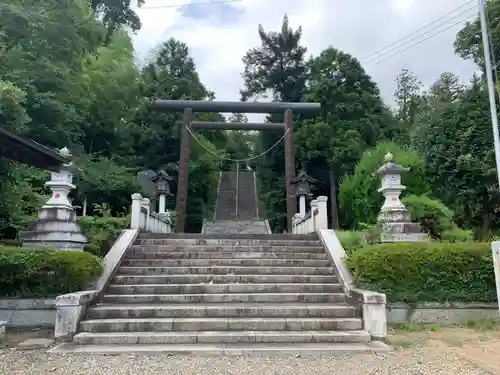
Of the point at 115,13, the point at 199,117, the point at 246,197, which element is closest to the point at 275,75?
the point at 199,117

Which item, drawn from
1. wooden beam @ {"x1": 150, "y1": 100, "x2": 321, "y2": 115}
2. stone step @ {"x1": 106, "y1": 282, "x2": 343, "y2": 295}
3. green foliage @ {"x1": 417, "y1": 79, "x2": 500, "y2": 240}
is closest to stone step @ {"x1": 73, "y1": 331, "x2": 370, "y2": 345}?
stone step @ {"x1": 106, "y1": 282, "x2": 343, "y2": 295}

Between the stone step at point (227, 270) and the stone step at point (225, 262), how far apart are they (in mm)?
200

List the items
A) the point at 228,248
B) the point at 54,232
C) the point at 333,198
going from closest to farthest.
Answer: the point at 54,232 → the point at 228,248 → the point at 333,198

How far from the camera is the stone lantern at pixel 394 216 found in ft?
24.2

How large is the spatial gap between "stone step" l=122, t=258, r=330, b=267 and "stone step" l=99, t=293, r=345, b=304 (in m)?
1.18

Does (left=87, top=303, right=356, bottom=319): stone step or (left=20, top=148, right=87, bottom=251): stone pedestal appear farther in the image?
(left=20, top=148, right=87, bottom=251): stone pedestal

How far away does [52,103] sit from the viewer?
1280cm

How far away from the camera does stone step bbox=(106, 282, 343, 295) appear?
6527 mm

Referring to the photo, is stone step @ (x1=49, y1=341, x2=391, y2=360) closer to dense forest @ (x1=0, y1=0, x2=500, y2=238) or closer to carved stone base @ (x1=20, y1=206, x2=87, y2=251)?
carved stone base @ (x1=20, y1=206, x2=87, y2=251)

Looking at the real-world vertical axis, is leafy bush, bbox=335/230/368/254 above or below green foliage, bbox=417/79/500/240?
below

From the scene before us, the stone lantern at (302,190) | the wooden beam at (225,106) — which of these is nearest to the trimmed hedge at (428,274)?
the stone lantern at (302,190)

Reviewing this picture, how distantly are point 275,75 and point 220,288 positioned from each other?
19.9 meters

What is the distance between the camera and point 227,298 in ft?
20.8

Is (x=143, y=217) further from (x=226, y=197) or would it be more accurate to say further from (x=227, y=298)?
(x=226, y=197)
